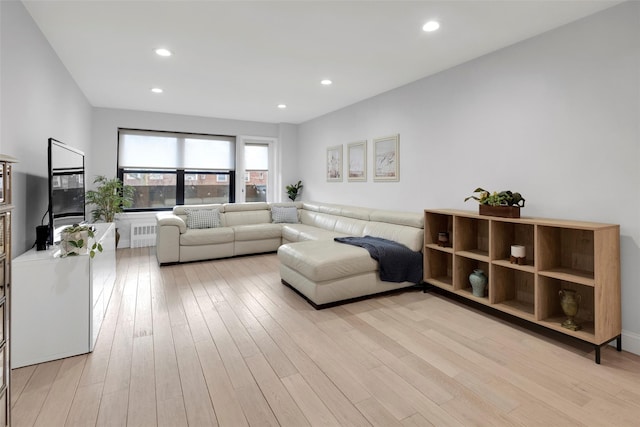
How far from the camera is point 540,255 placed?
2.51m

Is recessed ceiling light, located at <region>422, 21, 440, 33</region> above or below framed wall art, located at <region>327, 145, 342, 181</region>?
above

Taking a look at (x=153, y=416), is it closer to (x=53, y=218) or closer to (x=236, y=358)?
(x=236, y=358)

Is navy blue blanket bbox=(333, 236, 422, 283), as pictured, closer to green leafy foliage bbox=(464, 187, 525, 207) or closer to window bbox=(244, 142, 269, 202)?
green leafy foliage bbox=(464, 187, 525, 207)

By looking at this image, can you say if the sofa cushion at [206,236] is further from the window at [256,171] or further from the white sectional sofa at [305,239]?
the window at [256,171]

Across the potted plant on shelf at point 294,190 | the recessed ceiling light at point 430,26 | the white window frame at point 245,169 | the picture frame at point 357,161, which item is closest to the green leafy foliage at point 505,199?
the recessed ceiling light at point 430,26

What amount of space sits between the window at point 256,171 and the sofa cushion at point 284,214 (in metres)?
1.20

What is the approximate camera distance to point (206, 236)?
4883 mm

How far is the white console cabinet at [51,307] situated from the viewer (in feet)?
6.88

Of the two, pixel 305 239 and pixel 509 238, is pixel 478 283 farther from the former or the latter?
pixel 305 239

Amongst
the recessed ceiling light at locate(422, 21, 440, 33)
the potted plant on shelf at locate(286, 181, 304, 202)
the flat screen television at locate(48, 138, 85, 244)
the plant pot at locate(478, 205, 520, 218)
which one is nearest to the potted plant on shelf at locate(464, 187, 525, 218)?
the plant pot at locate(478, 205, 520, 218)

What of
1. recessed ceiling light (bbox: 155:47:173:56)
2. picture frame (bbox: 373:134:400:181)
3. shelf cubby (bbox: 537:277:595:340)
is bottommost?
shelf cubby (bbox: 537:277:595:340)

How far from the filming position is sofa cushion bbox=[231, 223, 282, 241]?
17.0ft

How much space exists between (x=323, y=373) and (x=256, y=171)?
5.57 m

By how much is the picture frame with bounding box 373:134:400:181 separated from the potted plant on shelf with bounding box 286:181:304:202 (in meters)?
2.42
